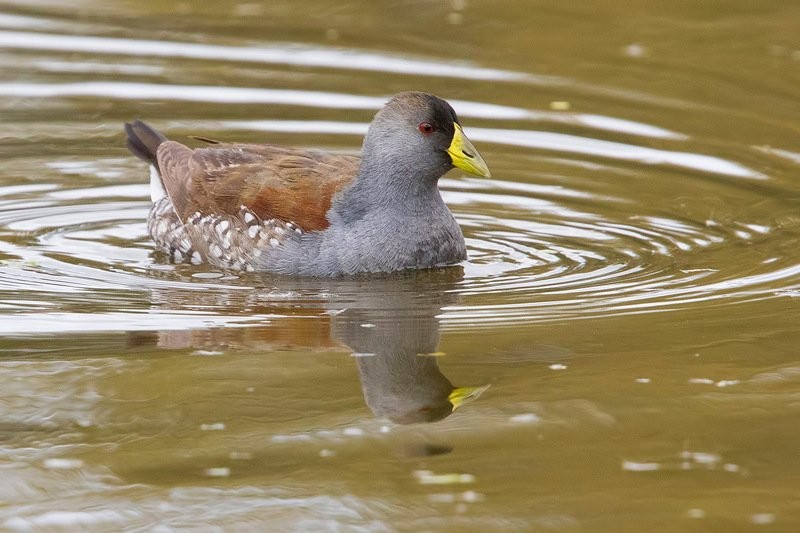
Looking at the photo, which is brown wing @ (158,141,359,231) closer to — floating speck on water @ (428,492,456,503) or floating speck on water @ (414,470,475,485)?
floating speck on water @ (414,470,475,485)

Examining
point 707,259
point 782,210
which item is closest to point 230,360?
point 707,259

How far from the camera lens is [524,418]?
268 inches

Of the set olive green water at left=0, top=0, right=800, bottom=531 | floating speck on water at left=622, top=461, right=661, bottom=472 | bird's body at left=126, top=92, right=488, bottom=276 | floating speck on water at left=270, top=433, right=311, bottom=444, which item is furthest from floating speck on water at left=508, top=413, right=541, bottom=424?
bird's body at left=126, top=92, right=488, bottom=276

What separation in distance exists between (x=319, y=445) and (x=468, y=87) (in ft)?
27.0

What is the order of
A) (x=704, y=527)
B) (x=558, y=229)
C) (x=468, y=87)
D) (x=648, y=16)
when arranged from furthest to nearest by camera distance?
1. (x=648, y=16)
2. (x=468, y=87)
3. (x=558, y=229)
4. (x=704, y=527)

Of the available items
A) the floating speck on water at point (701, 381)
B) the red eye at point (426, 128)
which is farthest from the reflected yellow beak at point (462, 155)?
the floating speck on water at point (701, 381)

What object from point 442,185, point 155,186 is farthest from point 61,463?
point 442,185

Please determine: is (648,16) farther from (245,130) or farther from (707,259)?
(707,259)

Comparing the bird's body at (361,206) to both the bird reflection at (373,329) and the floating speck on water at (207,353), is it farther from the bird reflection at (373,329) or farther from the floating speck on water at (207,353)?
the floating speck on water at (207,353)

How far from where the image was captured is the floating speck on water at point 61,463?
632 cm

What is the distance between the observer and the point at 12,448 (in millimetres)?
6551

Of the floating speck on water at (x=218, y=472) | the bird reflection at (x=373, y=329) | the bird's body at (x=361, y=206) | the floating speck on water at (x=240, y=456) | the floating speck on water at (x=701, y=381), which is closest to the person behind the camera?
the floating speck on water at (x=218, y=472)

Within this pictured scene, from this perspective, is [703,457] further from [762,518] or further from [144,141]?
[144,141]

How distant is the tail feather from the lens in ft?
37.1
